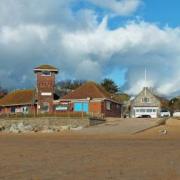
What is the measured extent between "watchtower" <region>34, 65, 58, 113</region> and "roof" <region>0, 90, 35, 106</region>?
2035 millimetres

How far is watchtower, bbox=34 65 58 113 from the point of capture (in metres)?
79.8

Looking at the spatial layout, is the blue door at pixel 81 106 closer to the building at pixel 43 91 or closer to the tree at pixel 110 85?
the building at pixel 43 91

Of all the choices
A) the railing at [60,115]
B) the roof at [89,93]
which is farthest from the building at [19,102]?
the railing at [60,115]

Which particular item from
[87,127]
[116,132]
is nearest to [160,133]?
[116,132]

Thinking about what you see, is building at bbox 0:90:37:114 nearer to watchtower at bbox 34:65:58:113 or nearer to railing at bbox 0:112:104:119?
watchtower at bbox 34:65:58:113

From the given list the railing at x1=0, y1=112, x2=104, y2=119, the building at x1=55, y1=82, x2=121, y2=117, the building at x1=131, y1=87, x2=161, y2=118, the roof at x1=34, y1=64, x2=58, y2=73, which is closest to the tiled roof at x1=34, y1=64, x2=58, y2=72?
the roof at x1=34, y1=64, x2=58, y2=73

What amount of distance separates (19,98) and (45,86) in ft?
27.0

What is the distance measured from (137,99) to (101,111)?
27.1 metres

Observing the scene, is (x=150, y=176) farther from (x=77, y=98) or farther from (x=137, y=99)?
(x=137, y=99)

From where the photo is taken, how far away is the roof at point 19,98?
83.1 m

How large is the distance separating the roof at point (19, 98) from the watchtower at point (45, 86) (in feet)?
6.68

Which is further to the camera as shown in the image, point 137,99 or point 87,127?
point 137,99

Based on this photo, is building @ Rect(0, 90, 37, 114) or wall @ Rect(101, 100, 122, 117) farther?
building @ Rect(0, 90, 37, 114)

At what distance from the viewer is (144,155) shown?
2542 cm
